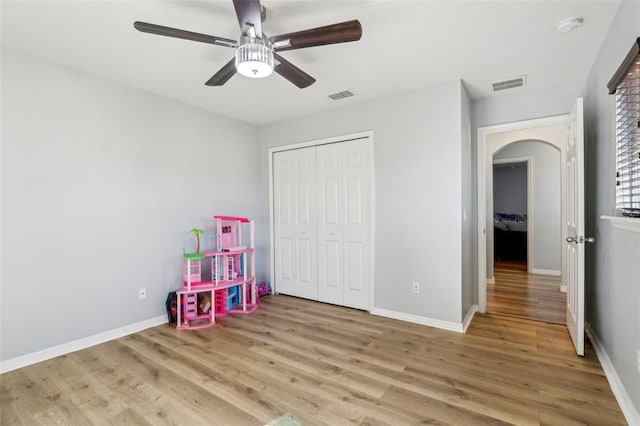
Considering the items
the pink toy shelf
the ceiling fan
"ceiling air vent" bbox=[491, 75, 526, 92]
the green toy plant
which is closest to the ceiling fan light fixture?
the ceiling fan

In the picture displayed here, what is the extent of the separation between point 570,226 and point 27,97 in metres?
4.96

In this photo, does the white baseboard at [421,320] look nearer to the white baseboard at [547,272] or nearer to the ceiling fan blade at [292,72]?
the ceiling fan blade at [292,72]

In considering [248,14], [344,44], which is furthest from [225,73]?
[344,44]

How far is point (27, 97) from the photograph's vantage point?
250 cm

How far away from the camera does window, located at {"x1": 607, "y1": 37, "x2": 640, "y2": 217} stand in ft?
5.26

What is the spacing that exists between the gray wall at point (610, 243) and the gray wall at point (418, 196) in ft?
3.44

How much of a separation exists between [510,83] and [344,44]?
1921 mm

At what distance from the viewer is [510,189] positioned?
26.2 feet

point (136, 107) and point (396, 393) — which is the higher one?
point (136, 107)

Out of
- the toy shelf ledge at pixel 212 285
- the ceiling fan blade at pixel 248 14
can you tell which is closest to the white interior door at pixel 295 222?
the toy shelf ledge at pixel 212 285

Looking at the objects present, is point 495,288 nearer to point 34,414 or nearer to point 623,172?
point 623,172

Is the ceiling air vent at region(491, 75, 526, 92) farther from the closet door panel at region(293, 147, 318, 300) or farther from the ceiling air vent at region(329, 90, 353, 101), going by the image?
the closet door panel at region(293, 147, 318, 300)

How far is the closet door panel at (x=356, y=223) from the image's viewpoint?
368 centimetres

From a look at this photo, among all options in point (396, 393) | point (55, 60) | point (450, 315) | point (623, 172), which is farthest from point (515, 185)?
point (55, 60)
